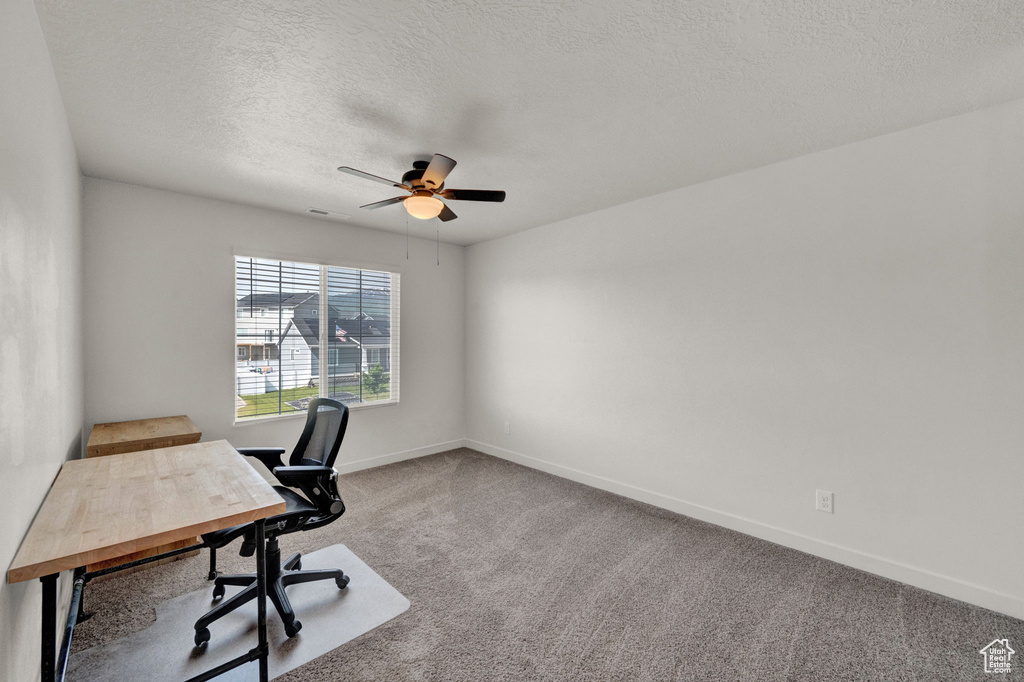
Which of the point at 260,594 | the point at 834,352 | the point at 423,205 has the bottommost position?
the point at 260,594

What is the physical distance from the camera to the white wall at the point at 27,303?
1.18 meters

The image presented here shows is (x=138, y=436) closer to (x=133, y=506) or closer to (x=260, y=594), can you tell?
(x=133, y=506)

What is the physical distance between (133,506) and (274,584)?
87 cm

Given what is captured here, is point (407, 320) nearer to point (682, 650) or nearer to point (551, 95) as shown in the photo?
point (551, 95)

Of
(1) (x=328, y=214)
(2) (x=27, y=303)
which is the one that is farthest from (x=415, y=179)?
(1) (x=328, y=214)

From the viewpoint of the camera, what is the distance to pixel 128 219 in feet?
10.4

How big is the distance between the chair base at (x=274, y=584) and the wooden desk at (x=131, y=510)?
0.46 m

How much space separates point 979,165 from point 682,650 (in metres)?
2.74

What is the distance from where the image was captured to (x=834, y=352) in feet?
8.58

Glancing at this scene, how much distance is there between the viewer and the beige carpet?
181 cm

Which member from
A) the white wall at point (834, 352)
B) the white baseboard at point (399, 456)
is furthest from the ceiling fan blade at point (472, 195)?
the white baseboard at point (399, 456)

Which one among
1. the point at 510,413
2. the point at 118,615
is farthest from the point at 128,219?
the point at 510,413

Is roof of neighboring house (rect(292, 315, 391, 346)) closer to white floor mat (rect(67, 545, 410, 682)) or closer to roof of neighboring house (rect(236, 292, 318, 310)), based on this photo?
roof of neighboring house (rect(236, 292, 318, 310))

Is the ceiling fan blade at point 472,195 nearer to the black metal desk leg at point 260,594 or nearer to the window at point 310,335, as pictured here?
the black metal desk leg at point 260,594
